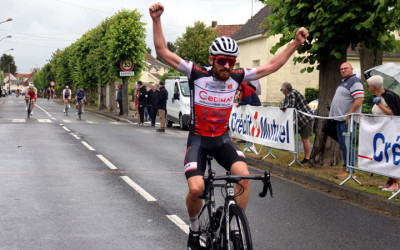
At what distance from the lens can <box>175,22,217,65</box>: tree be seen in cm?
6725

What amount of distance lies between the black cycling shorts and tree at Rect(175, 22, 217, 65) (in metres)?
62.7

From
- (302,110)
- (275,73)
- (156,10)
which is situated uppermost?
(275,73)

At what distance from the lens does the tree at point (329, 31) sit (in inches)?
382

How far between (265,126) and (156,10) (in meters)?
8.60

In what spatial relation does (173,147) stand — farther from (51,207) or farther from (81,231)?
(81,231)

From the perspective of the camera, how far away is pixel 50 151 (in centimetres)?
1375

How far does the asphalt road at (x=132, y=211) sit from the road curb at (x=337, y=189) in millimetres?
261

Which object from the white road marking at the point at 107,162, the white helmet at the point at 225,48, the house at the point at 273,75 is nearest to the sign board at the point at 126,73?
the house at the point at 273,75

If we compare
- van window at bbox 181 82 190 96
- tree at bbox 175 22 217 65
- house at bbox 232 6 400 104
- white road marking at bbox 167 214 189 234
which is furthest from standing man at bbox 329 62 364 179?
tree at bbox 175 22 217 65

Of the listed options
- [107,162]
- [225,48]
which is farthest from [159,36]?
[107,162]

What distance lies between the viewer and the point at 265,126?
12.6 m

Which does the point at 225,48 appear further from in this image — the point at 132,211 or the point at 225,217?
the point at 132,211

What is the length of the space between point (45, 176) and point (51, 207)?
9.16 feet

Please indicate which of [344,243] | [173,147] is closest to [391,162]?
[344,243]
